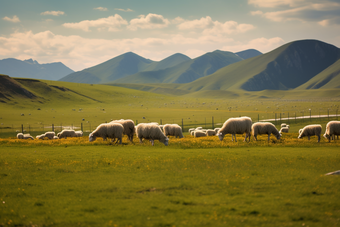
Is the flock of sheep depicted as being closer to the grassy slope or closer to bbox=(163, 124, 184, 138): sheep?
bbox=(163, 124, 184, 138): sheep

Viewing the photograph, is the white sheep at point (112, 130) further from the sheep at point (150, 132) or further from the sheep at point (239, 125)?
the sheep at point (239, 125)

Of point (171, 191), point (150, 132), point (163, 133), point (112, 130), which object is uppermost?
point (112, 130)

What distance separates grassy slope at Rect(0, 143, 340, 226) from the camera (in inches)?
338

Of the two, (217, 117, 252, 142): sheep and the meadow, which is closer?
the meadow

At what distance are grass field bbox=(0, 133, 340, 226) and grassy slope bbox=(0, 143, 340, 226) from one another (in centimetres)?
3

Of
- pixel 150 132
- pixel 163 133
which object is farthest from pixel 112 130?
pixel 163 133

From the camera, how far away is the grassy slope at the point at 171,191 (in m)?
8.58

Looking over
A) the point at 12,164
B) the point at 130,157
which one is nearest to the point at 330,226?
the point at 130,157

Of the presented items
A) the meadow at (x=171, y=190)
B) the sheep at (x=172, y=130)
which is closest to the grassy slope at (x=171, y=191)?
the meadow at (x=171, y=190)

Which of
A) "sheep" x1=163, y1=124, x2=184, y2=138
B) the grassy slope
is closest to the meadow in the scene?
the grassy slope

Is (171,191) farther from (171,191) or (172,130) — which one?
(172,130)

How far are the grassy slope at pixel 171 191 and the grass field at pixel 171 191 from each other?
33 millimetres

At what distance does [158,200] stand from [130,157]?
8775 millimetres

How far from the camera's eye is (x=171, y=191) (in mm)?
11016
